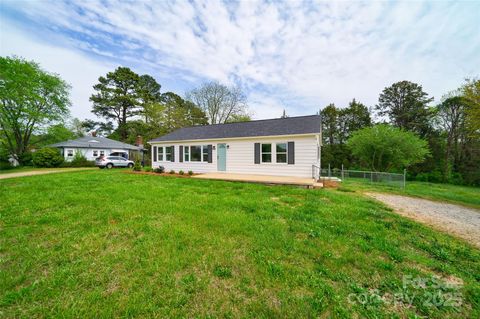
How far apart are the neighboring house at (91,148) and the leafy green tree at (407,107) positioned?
123ft

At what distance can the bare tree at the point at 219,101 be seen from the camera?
26.0 meters

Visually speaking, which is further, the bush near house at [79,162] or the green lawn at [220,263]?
the bush near house at [79,162]

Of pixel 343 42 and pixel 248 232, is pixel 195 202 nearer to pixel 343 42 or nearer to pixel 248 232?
pixel 248 232

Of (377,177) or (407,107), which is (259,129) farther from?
(407,107)

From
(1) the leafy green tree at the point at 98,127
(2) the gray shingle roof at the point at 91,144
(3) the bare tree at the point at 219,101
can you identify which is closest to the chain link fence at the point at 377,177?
(3) the bare tree at the point at 219,101

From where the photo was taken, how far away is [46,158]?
17891mm

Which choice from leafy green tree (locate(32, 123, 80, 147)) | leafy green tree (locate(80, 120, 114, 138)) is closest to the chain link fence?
leafy green tree (locate(32, 123, 80, 147))

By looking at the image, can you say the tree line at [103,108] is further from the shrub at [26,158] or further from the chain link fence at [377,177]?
the chain link fence at [377,177]

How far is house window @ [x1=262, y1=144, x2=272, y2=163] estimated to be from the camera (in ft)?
36.1

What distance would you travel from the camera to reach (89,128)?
1220 inches

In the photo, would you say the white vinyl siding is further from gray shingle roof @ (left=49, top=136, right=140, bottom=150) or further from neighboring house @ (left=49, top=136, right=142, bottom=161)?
gray shingle roof @ (left=49, top=136, right=140, bottom=150)

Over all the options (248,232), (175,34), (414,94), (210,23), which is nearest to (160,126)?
(175,34)

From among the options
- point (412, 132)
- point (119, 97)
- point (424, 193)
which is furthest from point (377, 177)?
point (119, 97)

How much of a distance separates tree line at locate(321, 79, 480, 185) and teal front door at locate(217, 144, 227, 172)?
14.1 m
